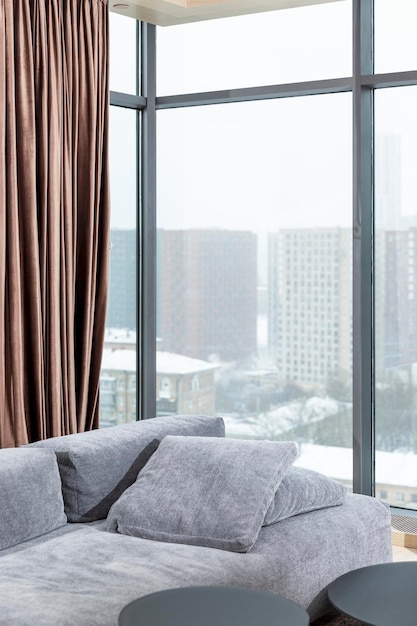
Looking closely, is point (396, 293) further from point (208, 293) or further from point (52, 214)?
point (52, 214)

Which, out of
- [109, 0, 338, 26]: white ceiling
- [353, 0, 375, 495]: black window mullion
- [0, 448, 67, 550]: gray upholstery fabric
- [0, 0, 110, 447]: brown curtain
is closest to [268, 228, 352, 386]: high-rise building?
[353, 0, 375, 495]: black window mullion


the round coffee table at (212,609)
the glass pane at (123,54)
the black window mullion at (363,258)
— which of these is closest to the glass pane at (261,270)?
the black window mullion at (363,258)

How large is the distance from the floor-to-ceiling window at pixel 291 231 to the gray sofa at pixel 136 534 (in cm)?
113

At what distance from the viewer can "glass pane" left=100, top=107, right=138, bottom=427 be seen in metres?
5.20

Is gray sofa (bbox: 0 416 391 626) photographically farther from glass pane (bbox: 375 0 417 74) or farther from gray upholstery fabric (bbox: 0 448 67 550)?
glass pane (bbox: 375 0 417 74)

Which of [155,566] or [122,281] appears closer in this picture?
[155,566]

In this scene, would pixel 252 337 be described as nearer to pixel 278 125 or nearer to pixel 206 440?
pixel 278 125

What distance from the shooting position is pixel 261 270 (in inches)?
200

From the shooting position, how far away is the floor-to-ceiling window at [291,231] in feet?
15.2

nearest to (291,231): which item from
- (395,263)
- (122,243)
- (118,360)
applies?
(395,263)

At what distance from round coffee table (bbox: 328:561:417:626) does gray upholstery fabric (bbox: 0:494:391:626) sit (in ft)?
0.91

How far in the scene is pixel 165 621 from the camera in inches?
93.0

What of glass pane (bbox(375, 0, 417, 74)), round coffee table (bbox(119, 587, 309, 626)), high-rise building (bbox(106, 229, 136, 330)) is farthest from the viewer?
high-rise building (bbox(106, 229, 136, 330))

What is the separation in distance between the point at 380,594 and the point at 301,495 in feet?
2.53
